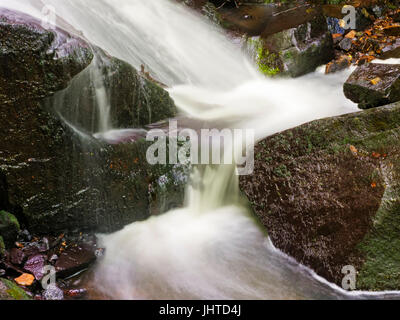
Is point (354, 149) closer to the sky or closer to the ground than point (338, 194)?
closer to the sky

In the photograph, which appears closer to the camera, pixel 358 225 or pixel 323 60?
pixel 358 225

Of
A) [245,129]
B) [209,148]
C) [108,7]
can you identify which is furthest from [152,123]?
[108,7]

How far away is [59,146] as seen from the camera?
4.04m

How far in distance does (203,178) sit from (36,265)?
2.34 metres

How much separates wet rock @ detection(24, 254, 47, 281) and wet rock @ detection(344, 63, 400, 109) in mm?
4600

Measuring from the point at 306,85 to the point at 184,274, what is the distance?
194 inches

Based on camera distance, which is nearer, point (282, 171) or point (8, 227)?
point (8, 227)

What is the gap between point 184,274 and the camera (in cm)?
422

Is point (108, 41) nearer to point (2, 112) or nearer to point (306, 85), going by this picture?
point (2, 112)

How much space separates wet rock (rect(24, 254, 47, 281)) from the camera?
3.72 metres

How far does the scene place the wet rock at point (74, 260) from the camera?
12.8ft

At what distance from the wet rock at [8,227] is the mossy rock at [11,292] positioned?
0.66 meters

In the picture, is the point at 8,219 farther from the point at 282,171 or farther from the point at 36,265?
the point at 282,171

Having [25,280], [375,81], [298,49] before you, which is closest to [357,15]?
[298,49]
